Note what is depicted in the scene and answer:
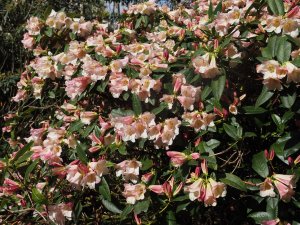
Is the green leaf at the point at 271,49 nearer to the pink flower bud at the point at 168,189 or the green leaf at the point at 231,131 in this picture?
the green leaf at the point at 231,131

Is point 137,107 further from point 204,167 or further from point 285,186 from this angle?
point 285,186

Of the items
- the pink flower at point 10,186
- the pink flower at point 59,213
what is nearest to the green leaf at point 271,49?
the pink flower at point 59,213

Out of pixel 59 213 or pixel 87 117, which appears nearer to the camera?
pixel 59 213

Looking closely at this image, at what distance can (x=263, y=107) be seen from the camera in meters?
1.68

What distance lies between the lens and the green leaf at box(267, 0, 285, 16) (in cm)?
159

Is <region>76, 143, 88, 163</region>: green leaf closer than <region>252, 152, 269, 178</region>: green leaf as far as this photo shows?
No

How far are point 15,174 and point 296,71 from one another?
132 cm

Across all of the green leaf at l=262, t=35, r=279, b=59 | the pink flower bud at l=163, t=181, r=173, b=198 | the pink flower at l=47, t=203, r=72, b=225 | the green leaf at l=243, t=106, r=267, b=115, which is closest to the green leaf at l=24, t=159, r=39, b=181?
the pink flower at l=47, t=203, r=72, b=225

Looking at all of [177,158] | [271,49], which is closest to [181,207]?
[177,158]

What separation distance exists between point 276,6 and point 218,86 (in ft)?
1.28

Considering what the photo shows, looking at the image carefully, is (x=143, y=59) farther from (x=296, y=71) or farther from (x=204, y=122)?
(x=296, y=71)

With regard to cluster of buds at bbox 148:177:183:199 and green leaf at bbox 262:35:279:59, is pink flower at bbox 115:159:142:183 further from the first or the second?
green leaf at bbox 262:35:279:59

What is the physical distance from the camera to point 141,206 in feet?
5.12

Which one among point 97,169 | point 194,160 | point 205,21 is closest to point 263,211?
point 194,160
